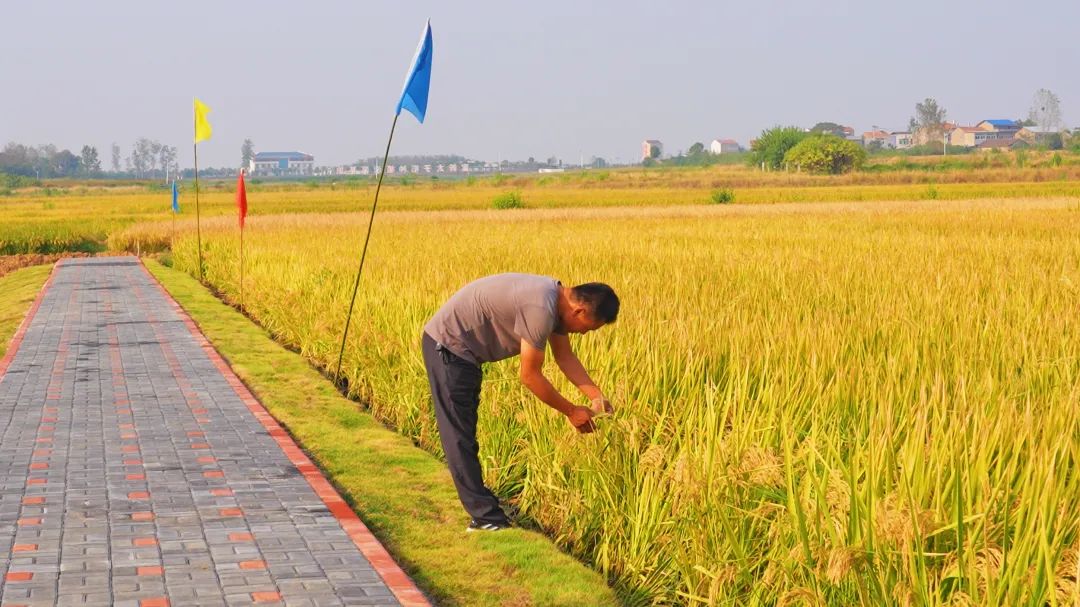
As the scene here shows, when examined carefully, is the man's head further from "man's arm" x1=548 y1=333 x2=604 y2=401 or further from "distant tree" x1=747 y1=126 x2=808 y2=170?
"distant tree" x1=747 y1=126 x2=808 y2=170

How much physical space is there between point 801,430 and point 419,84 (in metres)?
5.32

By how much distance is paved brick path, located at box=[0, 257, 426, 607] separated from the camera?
5.40 m

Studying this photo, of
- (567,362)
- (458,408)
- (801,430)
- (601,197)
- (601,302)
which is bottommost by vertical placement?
(601,197)

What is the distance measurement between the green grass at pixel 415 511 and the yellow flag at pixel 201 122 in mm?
9501

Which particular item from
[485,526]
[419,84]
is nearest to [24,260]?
A: [419,84]

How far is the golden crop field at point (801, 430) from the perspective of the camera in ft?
12.8

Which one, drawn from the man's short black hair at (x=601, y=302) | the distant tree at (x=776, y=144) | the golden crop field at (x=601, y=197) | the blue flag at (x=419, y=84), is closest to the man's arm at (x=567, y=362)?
the man's short black hair at (x=601, y=302)

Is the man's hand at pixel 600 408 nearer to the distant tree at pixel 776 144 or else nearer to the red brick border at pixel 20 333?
the red brick border at pixel 20 333

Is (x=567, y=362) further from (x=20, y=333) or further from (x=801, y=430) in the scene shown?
(x=20, y=333)

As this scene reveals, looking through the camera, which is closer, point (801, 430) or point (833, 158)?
point (801, 430)

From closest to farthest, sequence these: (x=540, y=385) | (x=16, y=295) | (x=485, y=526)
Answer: (x=540, y=385)
(x=485, y=526)
(x=16, y=295)

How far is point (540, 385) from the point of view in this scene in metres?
5.75

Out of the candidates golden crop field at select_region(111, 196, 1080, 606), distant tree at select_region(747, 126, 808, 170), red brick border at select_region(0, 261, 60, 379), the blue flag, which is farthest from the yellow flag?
distant tree at select_region(747, 126, 808, 170)

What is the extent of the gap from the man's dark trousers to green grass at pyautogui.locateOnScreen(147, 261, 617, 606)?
11.9 inches
